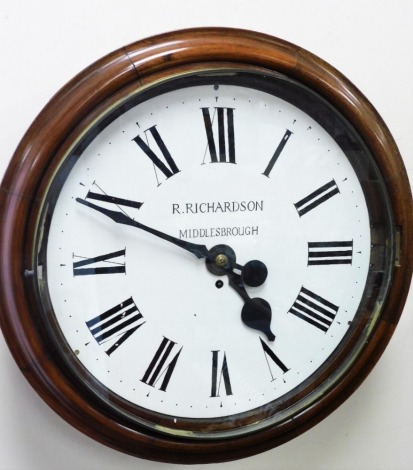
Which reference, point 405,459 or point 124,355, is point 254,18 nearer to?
point 124,355

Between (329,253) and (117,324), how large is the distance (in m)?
0.23

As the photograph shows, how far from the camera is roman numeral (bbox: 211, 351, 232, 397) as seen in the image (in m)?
0.74

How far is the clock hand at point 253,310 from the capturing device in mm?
737

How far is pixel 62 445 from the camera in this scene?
0.78 metres

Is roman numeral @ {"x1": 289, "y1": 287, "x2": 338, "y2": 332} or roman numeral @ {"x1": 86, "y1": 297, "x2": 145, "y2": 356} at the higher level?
roman numeral @ {"x1": 86, "y1": 297, "x2": 145, "y2": 356}

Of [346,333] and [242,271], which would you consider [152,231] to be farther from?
[346,333]

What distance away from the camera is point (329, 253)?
0.77 meters

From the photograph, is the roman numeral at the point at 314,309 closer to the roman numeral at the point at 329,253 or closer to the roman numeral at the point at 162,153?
the roman numeral at the point at 329,253

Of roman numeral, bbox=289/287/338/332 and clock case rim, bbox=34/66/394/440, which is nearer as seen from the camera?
clock case rim, bbox=34/66/394/440

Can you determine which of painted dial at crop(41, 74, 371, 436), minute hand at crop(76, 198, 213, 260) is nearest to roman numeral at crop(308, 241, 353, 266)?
painted dial at crop(41, 74, 371, 436)

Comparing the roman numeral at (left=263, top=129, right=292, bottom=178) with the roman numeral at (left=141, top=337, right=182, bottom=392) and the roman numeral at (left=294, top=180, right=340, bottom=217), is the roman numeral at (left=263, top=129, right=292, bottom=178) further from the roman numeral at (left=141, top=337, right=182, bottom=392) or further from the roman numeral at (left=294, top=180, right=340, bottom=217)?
the roman numeral at (left=141, top=337, right=182, bottom=392)

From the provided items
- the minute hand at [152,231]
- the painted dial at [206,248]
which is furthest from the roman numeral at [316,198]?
the minute hand at [152,231]

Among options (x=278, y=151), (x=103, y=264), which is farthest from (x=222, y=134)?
(x=103, y=264)

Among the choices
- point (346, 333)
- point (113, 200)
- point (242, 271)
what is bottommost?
point (346, 333)
